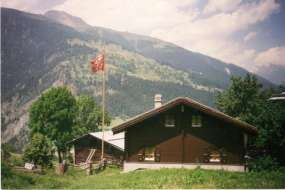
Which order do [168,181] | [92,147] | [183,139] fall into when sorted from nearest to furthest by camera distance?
1. [168,181]
2. [183,139]
3. [92,147]

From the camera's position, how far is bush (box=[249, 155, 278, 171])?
2739 centimetres

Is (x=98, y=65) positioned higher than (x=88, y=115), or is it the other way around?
(x=98, y=65)

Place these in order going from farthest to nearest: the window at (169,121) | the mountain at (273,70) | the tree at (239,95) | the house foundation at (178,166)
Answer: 1. the tree at (239,95)
2. the mountain at (273,70)
3. the window at (169,121)
4. the house foundation at (178,166)

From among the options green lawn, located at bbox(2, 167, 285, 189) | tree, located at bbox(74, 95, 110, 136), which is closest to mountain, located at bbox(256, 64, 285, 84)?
green lawn, located at bbox(2, 167, 285, 189)

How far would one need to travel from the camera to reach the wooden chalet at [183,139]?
2861 cm

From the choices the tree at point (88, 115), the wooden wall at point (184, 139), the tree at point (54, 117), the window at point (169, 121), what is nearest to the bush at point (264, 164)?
the wooden wall at point (184, 139)

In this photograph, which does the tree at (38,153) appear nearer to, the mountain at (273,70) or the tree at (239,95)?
the mountain at (273,70)

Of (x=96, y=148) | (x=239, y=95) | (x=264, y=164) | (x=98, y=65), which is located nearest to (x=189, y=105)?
(x=264, y=164)

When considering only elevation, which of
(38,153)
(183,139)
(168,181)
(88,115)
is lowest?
(168,181)

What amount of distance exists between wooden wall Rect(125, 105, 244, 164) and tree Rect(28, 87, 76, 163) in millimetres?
25669

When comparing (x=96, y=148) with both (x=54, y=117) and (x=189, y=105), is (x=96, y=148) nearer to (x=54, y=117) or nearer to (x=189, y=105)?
(x=54, y=117)

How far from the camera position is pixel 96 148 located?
42062 millimetres

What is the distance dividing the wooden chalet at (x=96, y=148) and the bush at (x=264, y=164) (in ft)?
48.8

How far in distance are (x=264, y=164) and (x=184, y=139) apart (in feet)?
20.8
